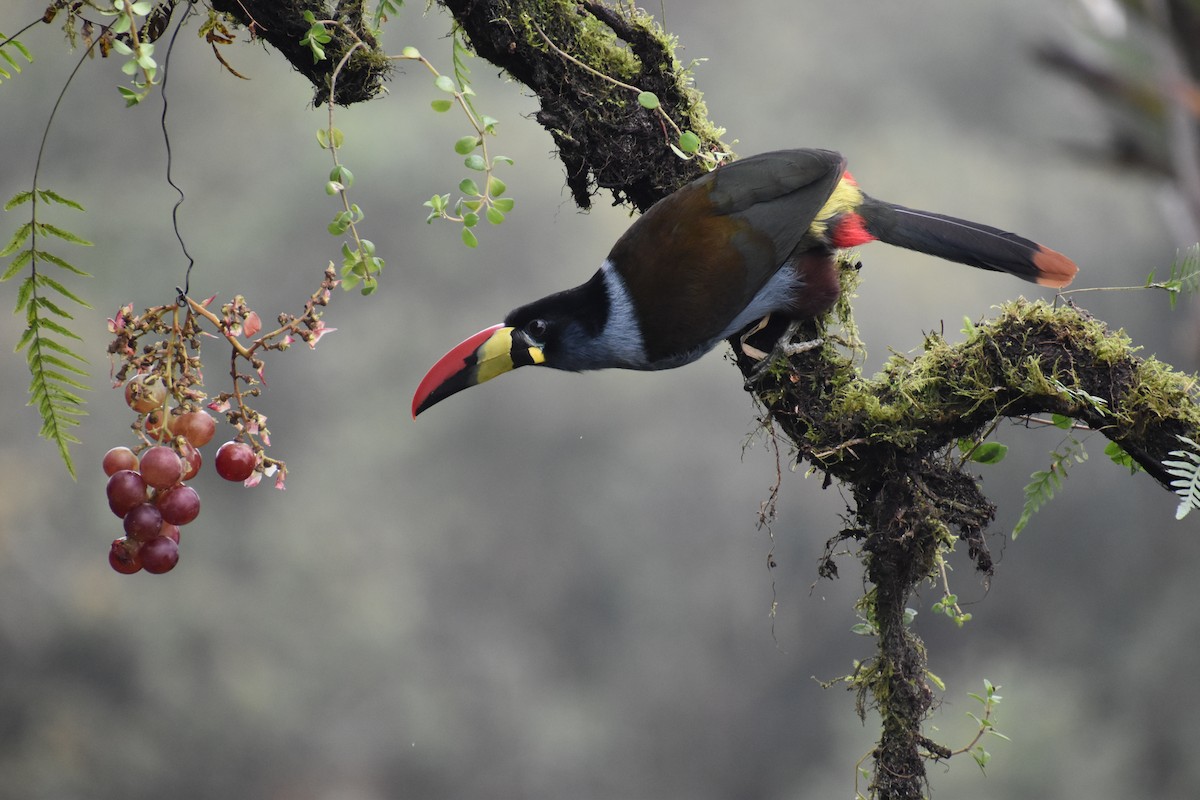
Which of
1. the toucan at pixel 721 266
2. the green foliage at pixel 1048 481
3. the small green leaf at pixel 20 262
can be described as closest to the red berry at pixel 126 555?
the small green leaf at pixel 20 262

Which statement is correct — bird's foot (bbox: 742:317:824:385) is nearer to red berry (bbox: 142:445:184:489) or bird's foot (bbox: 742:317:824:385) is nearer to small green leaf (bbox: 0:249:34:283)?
red berry (bbox: 142:445:184:489)

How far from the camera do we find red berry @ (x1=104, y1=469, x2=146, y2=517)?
1.30 m

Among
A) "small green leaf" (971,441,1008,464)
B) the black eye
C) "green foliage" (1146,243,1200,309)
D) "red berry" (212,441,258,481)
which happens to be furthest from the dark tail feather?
"red berry" (212,441,258,481)

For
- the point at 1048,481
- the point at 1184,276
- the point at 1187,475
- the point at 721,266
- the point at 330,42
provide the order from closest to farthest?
the point at 1187,475 → the point at 1184,276 → the point at 330,42 → the point at 1048,481 → the point at 721,266

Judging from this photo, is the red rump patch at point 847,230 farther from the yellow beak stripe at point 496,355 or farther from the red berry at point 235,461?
the red berry at point 235,461

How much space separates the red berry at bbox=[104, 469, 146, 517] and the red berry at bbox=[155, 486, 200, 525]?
25 mm

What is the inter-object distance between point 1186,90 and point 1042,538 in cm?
587

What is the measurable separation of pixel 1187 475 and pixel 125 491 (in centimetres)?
132

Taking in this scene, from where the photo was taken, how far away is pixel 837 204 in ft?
6.37

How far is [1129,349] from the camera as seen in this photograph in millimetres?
1510

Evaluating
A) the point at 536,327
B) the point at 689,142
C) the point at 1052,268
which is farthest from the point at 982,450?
the point at 536,327

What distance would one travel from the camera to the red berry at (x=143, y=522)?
1.30 meters

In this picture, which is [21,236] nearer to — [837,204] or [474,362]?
[474,362]

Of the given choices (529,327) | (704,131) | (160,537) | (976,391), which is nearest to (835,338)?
(976,391)
